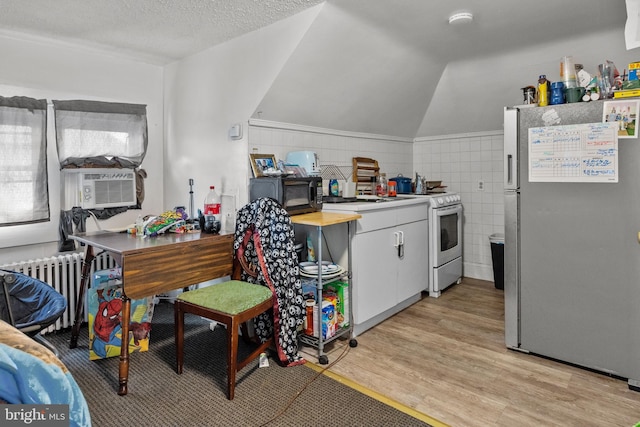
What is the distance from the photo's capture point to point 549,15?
9.00ft

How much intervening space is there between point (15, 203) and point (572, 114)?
380cm

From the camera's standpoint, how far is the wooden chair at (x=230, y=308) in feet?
6.81

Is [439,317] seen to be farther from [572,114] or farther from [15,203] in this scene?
[15,203]

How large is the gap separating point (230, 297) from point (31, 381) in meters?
1.32

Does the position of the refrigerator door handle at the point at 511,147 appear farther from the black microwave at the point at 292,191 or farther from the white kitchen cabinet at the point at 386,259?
the black microwave at the point at 292,191

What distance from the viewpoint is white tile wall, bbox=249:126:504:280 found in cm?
409

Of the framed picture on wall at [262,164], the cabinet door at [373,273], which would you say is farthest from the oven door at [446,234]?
the framed picture on wall at [262,164]

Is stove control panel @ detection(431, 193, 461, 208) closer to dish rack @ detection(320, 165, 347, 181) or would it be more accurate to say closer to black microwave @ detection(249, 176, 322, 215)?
dish rack @ detection(320, 165, 347, 181)

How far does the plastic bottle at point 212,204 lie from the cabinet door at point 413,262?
1.47m

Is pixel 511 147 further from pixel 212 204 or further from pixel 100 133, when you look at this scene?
pixel 100 133

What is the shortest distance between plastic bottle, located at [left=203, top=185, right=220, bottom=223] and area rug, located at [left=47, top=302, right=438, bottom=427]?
99 centimetres

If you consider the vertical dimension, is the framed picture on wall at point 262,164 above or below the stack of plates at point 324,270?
above

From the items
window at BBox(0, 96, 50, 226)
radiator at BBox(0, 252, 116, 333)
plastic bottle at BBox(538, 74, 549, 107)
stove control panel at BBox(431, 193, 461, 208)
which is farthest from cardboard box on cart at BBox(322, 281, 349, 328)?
window at BBox(0, 96, 50, 226)

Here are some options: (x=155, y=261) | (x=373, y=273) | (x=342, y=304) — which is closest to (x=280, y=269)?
(x=342, y=304)
